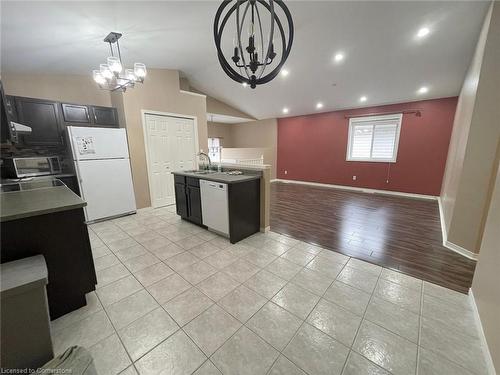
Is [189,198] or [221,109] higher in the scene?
[221,109]

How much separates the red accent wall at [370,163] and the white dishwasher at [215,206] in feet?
16.1

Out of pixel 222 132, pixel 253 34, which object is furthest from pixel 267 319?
pixel 222 132

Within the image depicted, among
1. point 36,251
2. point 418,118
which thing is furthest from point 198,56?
point 418,118

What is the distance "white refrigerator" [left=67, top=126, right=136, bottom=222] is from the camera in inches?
127

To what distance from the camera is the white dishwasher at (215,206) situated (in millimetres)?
2663

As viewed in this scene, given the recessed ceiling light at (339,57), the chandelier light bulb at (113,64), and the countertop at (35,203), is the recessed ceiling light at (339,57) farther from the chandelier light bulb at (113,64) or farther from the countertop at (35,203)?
the countertop at (35,203)

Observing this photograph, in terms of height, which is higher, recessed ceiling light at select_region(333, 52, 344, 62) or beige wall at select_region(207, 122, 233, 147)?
recessed ceiling light at select_region(333, 52, 344, 62)

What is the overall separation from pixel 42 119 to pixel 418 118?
7.81 metres

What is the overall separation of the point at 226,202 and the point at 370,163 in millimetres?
5022

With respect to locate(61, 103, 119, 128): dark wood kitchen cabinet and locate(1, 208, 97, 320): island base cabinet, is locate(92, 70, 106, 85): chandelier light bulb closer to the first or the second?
locate(61, 103, 119, 128): dark wood kitchen cabinet

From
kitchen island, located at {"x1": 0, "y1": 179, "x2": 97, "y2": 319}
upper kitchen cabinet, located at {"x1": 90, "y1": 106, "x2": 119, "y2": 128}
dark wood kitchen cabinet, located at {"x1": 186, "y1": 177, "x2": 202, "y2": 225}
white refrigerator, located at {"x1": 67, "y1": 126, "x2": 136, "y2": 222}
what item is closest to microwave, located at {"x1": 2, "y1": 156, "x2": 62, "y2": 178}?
white refrigerator, located at {"x1": 67, "y1": 126, "x2": 136, "y2": 222}

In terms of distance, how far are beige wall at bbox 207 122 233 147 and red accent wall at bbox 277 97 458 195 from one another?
2709 millimetres

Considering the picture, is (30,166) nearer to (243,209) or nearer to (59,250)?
(59,250)

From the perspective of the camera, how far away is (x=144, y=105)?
157 inches
